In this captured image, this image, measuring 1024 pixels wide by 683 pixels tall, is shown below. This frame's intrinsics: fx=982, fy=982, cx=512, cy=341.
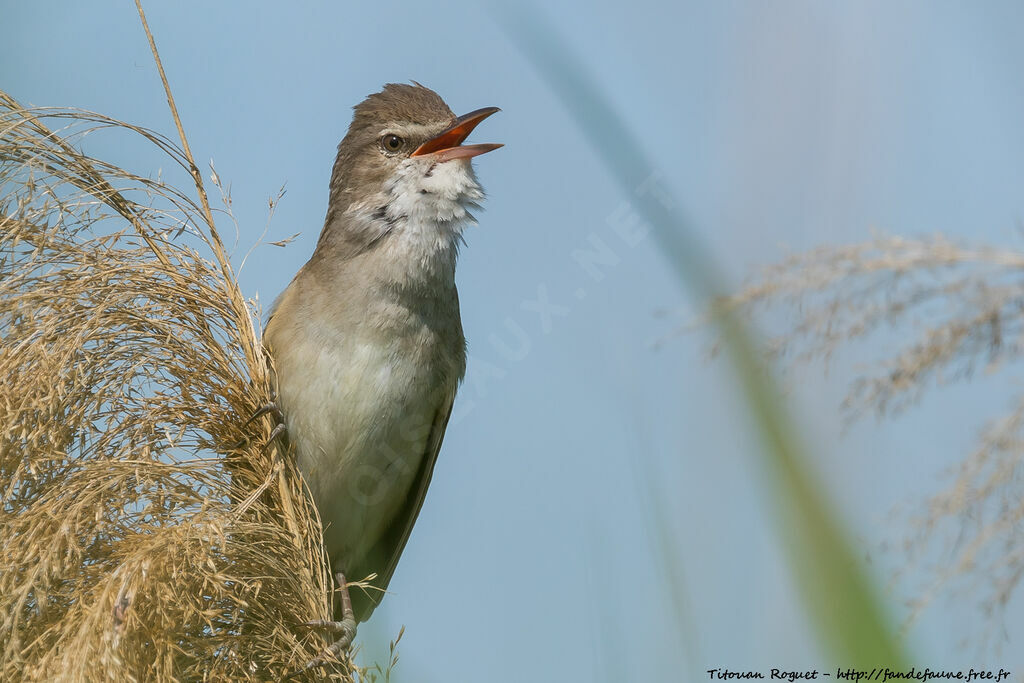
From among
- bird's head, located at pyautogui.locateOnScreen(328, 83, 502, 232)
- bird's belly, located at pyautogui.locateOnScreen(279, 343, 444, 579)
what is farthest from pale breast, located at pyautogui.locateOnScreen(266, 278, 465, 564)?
bird's head, located at pyautogui.locateOnScreen(328, 83, 502, 232)

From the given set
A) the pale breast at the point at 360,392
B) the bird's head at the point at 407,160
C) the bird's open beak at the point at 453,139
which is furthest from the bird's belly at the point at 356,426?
the bird's open beak at the point at 453,139

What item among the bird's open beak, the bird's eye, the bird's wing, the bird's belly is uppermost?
the bird's eye

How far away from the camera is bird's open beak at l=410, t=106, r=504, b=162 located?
3.50m

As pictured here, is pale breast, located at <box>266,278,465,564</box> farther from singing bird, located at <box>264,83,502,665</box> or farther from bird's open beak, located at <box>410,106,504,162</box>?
bird's open beak, located at <box>410,106,504,162</box>

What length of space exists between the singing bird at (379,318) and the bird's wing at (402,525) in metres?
0.01

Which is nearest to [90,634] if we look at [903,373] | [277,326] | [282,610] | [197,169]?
[282,610]

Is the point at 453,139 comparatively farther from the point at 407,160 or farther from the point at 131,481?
the point at 131,481

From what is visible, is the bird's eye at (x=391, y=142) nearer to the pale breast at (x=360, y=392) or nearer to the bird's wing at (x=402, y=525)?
the pale breast at (x=360, y=392)

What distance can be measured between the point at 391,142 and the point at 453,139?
0.78 feet

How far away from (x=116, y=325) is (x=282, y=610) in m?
0.75

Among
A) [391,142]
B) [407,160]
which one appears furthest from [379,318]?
[391,142]

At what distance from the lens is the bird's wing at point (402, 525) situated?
3.81 metres

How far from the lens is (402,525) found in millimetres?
4055

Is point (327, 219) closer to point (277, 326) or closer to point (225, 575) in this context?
point (277, 326)
